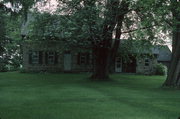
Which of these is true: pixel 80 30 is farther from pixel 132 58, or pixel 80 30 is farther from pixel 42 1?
pixel 132 58

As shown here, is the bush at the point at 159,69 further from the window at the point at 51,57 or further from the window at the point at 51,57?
the window at the point at 51,57

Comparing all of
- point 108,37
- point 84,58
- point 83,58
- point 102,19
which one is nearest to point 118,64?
point 84,58

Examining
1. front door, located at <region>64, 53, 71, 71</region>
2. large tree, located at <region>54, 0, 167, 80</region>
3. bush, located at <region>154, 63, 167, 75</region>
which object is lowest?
bush, located at <region>154, 63, 167, 75</region>

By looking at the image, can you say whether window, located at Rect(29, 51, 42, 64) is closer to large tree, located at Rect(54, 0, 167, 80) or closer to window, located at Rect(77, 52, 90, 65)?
window, located at Rect(77, 52, 90, 65)

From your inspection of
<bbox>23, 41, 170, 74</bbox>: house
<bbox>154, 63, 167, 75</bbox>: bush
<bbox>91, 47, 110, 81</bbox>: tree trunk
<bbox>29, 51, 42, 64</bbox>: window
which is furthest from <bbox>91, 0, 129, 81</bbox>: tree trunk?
<bbox>154, 63, 167, 75</bbox>: bush

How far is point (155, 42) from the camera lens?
24.4 meters

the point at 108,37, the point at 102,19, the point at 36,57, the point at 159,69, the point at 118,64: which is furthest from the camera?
the point at 118,64

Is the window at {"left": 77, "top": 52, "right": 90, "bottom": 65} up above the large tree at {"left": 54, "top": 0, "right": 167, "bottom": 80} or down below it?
below

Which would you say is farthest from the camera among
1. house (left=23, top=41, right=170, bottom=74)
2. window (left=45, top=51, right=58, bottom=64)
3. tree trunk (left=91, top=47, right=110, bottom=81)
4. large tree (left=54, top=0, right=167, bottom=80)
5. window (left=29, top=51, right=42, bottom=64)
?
window (left=45, top=51, right=58, bottom=64)

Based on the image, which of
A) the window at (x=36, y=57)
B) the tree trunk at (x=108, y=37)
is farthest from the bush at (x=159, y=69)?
the window at (x=36, y=57)

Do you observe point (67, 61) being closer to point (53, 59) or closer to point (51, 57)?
point (53, 59)

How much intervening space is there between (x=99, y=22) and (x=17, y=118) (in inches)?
589

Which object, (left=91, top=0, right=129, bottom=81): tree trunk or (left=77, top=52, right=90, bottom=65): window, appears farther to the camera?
(left=77, top=52, right=90, bottom=65): window

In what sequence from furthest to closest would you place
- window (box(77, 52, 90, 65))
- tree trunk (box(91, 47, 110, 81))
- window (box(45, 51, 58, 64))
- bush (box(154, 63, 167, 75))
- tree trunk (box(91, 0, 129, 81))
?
bush (box(154, 63, 167, 75)), window (box(77, 52, 90, 65)), window (box(45, 51, 58, 64)), tree trunk (box(91, 47, 110, 81)), tree trunk (box(91, 0, 129, 81))
